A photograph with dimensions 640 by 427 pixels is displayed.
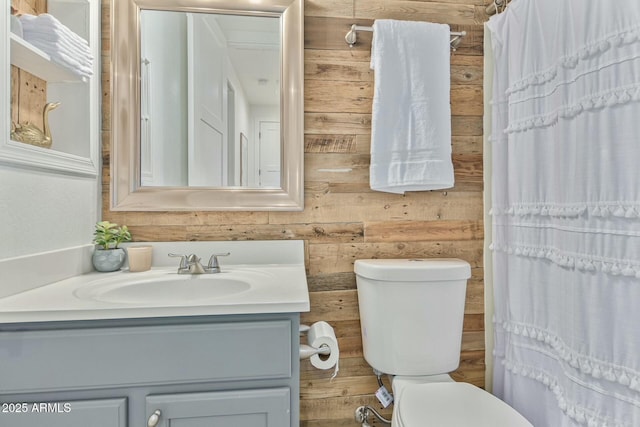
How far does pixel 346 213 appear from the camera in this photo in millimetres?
1458

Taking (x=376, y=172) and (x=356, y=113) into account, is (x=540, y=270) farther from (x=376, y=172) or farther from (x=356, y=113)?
(x=356, y=113)

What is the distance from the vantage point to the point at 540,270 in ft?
3.89

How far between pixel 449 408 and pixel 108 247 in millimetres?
1229

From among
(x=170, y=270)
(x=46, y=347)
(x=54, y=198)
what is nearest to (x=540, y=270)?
(x=170, y=270)

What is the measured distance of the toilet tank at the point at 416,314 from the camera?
1264 millimetres

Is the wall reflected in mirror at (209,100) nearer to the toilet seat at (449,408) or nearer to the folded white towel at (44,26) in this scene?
the folded white towel at (44,26)

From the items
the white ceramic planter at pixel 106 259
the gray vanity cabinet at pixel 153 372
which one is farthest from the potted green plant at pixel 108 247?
the gray vanity cabinet at pixel 153 372

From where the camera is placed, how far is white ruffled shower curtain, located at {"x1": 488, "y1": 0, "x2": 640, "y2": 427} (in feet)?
2.92

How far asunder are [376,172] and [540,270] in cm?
64

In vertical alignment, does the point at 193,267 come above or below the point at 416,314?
above

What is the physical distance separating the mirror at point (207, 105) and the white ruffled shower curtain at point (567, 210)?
78 centimetres

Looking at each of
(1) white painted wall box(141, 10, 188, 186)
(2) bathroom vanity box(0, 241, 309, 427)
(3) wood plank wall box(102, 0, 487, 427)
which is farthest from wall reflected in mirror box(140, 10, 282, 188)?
(2) bathroom vanity box(0, 241, 309, 427)

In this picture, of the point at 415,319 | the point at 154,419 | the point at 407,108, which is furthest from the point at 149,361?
the point at 407,108

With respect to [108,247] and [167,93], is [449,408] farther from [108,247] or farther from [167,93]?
[167,93]
